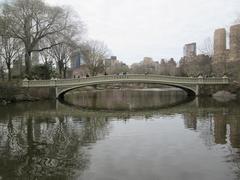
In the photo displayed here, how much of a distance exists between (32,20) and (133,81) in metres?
13.9

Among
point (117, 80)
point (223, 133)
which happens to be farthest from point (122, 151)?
point (117, 80)

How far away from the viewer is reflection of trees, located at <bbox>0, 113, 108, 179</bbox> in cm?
823

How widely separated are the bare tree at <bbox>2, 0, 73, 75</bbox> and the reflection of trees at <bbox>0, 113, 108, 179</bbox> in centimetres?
2041

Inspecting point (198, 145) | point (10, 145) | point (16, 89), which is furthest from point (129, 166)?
point (16, 89)

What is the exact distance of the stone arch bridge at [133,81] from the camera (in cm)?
3619

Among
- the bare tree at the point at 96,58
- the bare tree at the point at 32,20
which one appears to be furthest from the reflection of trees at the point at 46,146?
the bare tree at the point at 96,58

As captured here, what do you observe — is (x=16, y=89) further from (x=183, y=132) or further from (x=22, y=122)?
(x=183, y=132)

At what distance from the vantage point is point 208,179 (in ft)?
23.9

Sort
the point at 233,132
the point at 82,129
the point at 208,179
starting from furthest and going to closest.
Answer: the point at 82,129 < the point at 233,132 < the point at 208,179

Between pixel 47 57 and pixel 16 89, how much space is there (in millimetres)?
18642

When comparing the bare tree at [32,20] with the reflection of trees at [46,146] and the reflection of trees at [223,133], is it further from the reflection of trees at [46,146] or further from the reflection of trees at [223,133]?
the reflection of trees at [223,133]

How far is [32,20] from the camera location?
3700 centimetres

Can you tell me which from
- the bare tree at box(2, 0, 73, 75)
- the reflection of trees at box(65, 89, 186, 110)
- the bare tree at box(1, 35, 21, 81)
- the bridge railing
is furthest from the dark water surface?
the bare tree at box(1, 35, 21, 81)

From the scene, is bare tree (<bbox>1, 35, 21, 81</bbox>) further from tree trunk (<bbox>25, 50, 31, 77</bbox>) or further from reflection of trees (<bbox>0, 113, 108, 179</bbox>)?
reflection of trees (<bbox>0, 113, 108, 179</bbox>)
